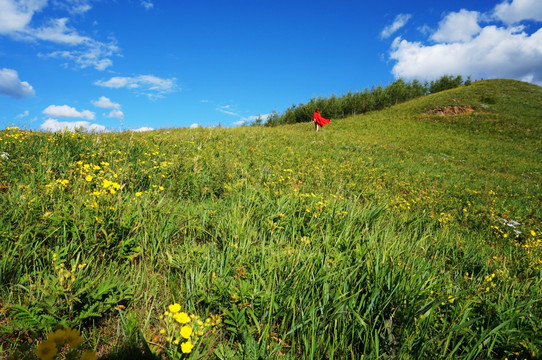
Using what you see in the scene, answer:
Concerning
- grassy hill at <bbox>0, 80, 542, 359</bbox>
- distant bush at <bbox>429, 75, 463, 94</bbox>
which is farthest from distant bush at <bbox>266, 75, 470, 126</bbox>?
grassy hill at <bbox>0, 80, 542, 359</bbox>

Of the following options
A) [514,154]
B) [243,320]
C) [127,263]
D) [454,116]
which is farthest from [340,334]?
[454,116]

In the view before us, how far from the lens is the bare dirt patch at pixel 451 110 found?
128 feet

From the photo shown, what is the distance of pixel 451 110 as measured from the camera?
3975 centimetres

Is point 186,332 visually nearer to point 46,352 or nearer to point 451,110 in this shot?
point 46,352

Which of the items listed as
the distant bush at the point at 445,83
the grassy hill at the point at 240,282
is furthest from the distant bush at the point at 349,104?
the grassy hill at the point at 240,282

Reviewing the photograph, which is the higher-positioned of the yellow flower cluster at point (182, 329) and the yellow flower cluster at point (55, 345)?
the yellow flower cluster at point (55, 345)

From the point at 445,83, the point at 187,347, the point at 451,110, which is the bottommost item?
the point at 187,347

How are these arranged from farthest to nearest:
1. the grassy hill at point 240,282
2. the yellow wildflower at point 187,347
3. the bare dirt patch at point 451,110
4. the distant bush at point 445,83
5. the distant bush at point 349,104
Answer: the distant bush at point 445,83
the distant bush at point 349,104
the bare dirt patch at point 451,110
the grassy hill at point 240,282
the yellow wildflower at point 187,347

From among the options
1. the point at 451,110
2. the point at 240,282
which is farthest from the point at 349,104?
the point at 240,282

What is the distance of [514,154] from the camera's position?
21234mm

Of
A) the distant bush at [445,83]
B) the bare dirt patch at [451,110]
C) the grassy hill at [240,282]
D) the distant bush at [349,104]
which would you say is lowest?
the grassy hill at [240,282]

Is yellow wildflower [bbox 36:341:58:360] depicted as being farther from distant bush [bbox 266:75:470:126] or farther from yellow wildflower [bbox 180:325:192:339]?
distant bush [bbox 266:75:470:126]

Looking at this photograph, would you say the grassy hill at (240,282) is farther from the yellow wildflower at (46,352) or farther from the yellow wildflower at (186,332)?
the yellow wildflower at (46,352)

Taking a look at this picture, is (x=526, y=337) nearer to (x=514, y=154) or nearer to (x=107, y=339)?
(x=107, y=339)
